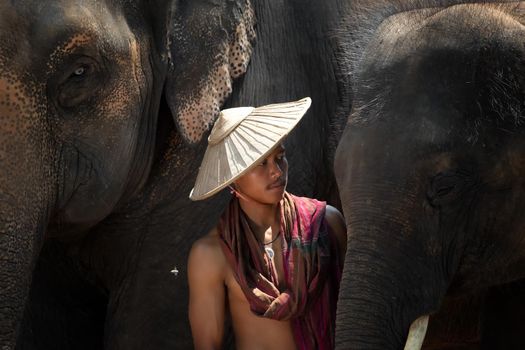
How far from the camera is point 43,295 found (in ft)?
23.6

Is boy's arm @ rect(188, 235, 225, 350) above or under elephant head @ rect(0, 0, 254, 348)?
under

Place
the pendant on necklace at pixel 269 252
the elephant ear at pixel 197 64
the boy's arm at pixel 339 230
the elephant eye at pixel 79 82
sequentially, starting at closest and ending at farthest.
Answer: the pendant on necklace at pixel 269 252
the boy's arm at pixel 339 230
the elephant eye at pixel 79 82
the elephant ear at pixel 197 64

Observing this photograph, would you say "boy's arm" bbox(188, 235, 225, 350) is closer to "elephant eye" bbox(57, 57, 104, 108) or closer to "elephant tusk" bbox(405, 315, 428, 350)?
"elephant tusk" bbox(405, 315, 428, 350)

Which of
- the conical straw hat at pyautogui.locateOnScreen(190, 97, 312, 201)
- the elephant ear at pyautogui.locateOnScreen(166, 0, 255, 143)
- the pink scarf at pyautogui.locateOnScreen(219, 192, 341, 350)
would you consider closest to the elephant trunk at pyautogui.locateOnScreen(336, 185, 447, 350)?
the pink scarf at pyautogui.locateOnScreen(219, 192, 341, 350)

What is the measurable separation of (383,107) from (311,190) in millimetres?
1212

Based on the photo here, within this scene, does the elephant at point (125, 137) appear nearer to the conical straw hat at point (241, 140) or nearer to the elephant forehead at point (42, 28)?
the elephant forehead at point (42, 28)

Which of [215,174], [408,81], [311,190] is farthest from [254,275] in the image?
[311,190]

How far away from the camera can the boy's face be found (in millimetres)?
5820

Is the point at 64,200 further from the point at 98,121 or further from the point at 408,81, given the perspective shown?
the point at 408,81

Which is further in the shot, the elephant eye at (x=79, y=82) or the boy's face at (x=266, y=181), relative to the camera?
the elephant eye at (x=79, y=82)

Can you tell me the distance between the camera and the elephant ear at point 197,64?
6676mm

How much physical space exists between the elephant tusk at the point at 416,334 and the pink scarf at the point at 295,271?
0.29m

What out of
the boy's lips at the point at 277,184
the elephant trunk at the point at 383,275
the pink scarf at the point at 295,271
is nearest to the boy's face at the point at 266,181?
the boy's lips at the point at 277,184

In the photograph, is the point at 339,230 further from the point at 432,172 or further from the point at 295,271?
the point at 432,172
